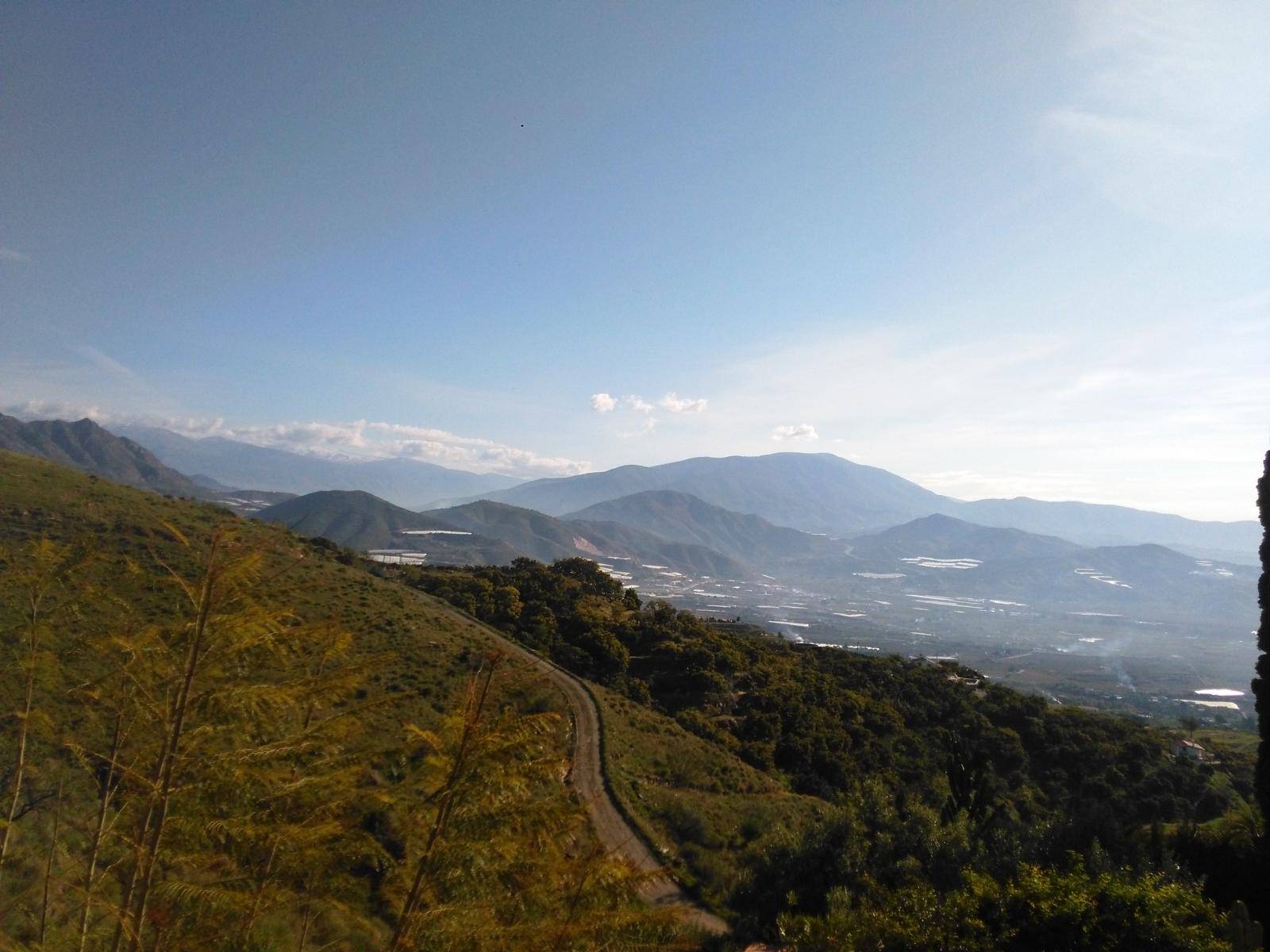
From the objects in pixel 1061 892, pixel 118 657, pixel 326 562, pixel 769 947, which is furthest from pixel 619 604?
pixel 118 657

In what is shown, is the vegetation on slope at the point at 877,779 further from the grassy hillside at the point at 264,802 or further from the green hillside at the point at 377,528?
the green hillside at the point at 377,528

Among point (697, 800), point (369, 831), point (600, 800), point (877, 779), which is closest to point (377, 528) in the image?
point (697, 800)

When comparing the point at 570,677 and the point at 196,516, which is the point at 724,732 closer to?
the point at 570,677

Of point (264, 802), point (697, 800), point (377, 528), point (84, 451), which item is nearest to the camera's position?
point (264, 802)

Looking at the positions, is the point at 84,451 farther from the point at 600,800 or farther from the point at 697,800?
the point at 697,800

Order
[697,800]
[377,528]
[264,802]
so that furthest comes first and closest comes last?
[377,528] < [697,800] < [264,802]

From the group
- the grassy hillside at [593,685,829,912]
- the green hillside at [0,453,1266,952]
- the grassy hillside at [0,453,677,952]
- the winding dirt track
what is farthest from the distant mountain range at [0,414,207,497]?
the grassy hillside at [0,453,677,952]

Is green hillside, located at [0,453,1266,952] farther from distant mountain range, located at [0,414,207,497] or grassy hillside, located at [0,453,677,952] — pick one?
distant mountain range, located at [0,414,207,497]
